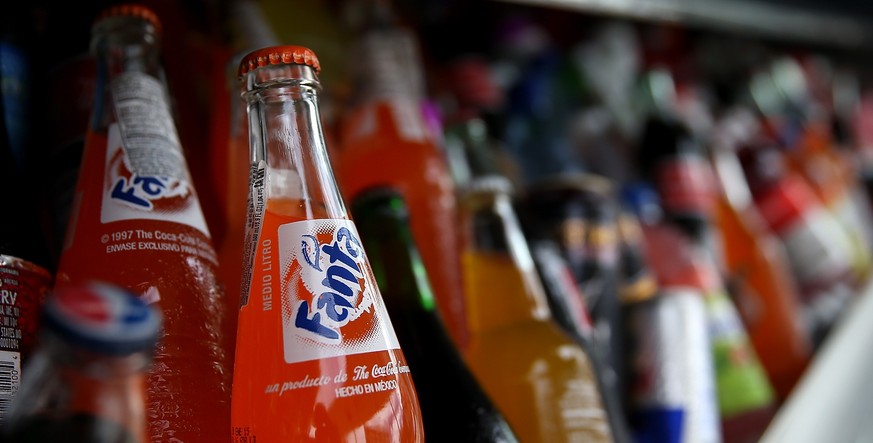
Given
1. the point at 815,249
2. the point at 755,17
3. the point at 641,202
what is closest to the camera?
the point at 641,202

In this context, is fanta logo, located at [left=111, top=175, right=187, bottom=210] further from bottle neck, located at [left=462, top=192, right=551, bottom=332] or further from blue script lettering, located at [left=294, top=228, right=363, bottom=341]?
bottle neck, located at [left=462, top=192, right=551, bottom=332]

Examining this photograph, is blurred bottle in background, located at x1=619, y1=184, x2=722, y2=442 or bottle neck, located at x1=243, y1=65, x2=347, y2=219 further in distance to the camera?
blurred bottle in background, located at x1=619, y1=184, x2=722, y2=442

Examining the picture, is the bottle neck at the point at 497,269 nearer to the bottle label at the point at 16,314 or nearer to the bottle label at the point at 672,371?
the bottle label at the point at 672,371

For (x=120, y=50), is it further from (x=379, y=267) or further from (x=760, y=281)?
(x=760, y=281)

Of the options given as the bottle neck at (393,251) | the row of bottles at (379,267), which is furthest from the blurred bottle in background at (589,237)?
the bottle neck at (393,251)

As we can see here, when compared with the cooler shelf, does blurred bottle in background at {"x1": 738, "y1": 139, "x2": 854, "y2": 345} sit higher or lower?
lower

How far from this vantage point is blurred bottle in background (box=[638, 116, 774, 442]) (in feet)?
3.28

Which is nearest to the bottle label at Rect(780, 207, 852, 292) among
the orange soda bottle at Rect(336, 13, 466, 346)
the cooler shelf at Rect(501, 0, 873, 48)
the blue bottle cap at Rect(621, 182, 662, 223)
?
the blue bottle cap at Rect(621, 182, 662, 223)

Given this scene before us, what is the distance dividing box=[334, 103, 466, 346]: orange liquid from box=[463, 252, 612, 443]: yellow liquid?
86 mm

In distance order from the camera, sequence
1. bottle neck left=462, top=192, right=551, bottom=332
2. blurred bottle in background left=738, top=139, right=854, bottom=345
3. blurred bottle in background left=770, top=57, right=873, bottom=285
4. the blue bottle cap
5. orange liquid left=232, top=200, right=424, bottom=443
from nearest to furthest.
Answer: orange liquid left=232, top=200, right=424, bottom=443
bottle neck left=462, top=192, right=551, bottom=332
the blue bottle cap
blurred bottle in background left=738, top=139, right=854, bottom=345
blurred bottle in background left=770, top=57, right=873, bottom=285

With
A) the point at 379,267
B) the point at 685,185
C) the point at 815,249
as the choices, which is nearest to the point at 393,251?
the point at 379,267

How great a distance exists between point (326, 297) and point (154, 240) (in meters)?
0.13

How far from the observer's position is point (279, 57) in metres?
0.51

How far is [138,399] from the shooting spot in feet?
1.17
